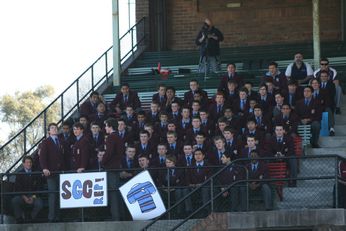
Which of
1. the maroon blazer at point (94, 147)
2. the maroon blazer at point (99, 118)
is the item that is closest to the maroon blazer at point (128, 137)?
the maroon blazer at point (94, 147)

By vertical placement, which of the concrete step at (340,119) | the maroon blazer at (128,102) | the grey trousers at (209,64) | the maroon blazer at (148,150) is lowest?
the maroon blazer at (148,150)

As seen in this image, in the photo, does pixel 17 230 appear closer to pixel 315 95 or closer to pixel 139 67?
pixel 315 95

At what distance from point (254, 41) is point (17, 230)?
1241 cm

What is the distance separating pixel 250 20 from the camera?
95.1 feet

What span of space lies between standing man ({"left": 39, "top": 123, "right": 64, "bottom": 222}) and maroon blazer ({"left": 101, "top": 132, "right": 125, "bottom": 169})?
103 centimetres

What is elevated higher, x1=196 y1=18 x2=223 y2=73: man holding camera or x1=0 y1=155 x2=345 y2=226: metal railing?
x1=196 y1=18 x2=223 y2=73: man holding camera

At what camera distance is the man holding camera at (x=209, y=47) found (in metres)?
25.1

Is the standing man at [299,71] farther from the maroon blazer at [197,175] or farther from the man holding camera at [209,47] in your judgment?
the maroon blazer at [197,175]

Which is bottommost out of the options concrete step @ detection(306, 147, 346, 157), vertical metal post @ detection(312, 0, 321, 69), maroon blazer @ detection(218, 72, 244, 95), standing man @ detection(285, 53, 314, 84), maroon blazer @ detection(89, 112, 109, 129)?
concrete step @ detection(306, 147, 346, 157)

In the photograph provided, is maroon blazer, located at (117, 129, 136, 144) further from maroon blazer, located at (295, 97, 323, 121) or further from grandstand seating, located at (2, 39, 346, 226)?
grandstand seating, located at (2, 39, 346, 226)

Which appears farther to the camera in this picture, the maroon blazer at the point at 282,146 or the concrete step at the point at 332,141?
the concrete step at the point at 332,141

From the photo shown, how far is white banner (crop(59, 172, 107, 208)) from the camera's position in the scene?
60.3 ft

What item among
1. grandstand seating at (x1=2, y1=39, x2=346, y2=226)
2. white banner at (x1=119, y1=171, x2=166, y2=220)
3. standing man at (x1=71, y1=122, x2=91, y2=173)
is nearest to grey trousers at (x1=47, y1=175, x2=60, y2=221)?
standing man at (x1=71, y1=122, x2=91, y2=173)

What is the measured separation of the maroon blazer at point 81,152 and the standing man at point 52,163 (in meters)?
0.44
